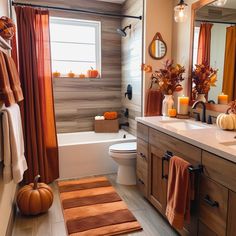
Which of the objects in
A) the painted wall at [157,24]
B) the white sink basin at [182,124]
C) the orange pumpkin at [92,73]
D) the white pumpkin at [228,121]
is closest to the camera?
the white pumpkin at [228,121]

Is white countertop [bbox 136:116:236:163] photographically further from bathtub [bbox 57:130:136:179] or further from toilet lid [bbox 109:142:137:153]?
bathtub [bbox 57:130:136:179]

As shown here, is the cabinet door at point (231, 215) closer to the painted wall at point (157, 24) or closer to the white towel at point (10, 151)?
the white towel at point (10, 151)

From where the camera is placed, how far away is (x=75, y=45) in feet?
12.2

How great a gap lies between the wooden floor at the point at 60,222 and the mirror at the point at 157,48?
68.3 inches

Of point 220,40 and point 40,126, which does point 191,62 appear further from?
point 40,126

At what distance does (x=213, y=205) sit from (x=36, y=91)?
214cm

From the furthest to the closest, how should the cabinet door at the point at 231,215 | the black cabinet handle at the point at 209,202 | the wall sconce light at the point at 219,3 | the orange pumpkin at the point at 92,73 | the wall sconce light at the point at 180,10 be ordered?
1. the orange pumpkin at the point at 92,73
2. the wall sconce light at the point at 180,10
3. the wall sconce light at the point at 219,3
4. the black cabinet handle at the point at 209,202
5. the cabinet door at the point at 231,215

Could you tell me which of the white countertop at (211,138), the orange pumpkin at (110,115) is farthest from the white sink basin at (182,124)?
the orange pumpkin at (110,115)

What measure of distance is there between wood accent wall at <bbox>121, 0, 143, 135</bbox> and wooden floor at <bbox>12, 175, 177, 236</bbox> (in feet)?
4.20

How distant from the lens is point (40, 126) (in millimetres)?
2693

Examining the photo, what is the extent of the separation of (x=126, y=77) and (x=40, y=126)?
5.27ft

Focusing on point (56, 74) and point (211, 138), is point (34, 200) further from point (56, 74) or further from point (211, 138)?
A: point (56, 74)

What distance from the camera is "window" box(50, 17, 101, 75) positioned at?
358 cm

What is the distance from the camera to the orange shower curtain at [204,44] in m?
2.30
